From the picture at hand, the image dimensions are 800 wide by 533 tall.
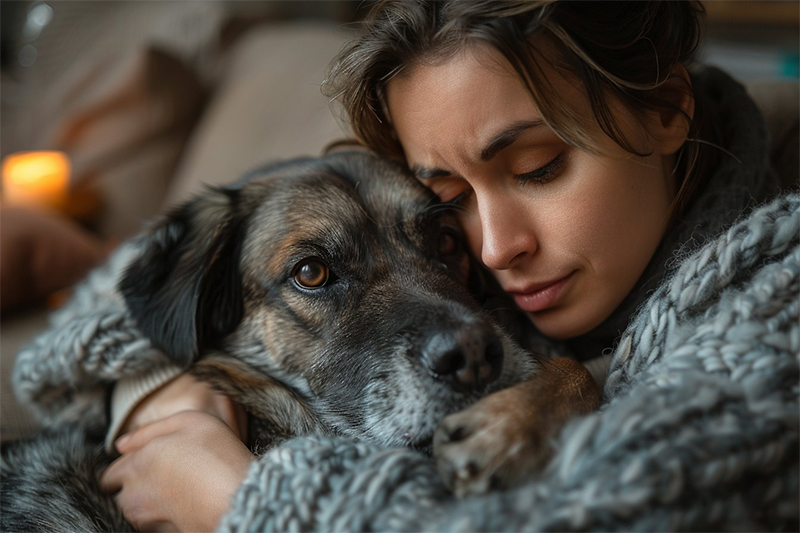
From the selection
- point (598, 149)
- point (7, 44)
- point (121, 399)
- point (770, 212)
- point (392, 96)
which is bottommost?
point (121, 399)

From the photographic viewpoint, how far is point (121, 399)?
1701 mm

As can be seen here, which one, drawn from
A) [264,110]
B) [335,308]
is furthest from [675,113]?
[264,110]

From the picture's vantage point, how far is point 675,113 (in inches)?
57.0

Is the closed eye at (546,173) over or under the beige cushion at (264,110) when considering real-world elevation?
under

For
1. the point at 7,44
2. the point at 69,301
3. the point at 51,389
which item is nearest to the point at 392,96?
the point at 51,389

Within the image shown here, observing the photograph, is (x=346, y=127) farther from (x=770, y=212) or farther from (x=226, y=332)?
(x=770, y=212)

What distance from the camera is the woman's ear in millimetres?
1424

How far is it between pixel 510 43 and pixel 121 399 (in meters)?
1.32

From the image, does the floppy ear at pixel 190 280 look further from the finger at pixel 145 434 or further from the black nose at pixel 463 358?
the black nose at pixel 463 358

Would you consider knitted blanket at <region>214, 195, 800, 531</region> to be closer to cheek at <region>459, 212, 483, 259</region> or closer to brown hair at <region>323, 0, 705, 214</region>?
brown hair at <region>323, 0, 705, 214</region>

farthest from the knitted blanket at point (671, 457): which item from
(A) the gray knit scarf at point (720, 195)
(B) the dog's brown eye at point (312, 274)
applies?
(B) the dog's brown eye at point (312, 274)

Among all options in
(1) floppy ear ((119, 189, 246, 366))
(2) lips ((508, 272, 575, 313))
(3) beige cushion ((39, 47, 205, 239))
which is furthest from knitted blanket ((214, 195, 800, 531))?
(3) beige cushion ((39, 47, 205, 239))

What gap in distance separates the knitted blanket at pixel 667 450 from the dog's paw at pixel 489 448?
34 mm

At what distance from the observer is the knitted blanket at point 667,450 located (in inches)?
29.3
